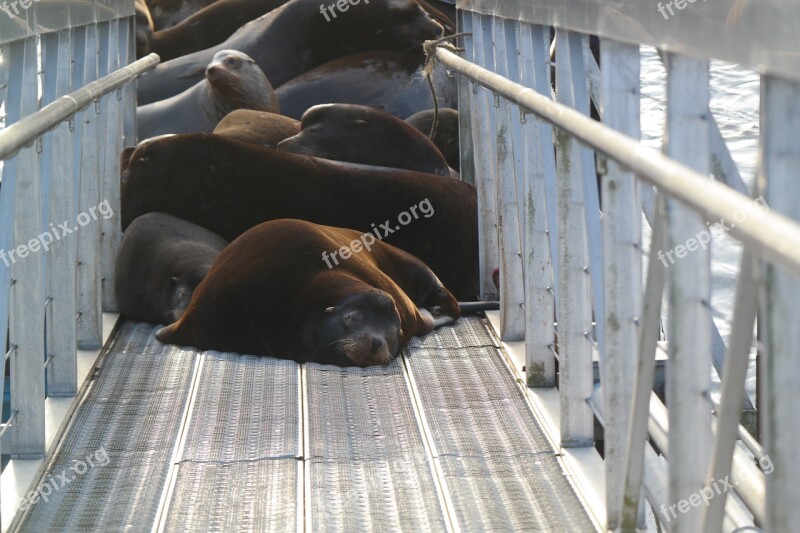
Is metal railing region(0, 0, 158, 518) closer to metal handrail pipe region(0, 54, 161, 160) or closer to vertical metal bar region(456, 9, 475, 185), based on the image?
metal handrail pipe region(0, 54, 161, 160)

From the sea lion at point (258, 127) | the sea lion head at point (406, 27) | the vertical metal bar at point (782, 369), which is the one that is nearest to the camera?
the vertical metal bar at point (782, 369)

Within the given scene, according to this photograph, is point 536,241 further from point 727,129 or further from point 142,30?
point 727,129

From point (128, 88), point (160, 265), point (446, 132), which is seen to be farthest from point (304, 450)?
point (446, 132)

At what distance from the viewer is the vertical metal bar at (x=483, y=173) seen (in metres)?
5.13

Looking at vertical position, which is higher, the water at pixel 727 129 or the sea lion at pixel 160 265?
the sea lion at pixel 160 265

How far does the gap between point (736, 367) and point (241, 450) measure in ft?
→ 6.88

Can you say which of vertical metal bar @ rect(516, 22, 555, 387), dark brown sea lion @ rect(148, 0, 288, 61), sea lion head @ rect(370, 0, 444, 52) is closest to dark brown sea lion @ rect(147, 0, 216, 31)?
dark brown sea lion @ rect(148, 0, 288, 61)

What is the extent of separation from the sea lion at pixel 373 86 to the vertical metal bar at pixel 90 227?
3377 millimetres

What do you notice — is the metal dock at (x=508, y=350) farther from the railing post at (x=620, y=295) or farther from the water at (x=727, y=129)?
the water at (x=727, y=129)

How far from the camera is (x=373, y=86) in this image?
26.2 feet

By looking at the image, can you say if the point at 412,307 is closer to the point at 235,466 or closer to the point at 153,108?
the point at 235,466

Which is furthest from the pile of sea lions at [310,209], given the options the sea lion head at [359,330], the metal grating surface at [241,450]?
the metal grating surface at [241,450]

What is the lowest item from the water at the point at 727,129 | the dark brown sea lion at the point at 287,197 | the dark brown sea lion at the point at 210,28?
the water at the point at 727,129

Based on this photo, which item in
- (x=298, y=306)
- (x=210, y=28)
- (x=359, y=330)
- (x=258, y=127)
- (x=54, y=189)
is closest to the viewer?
(x=54, y=189)
